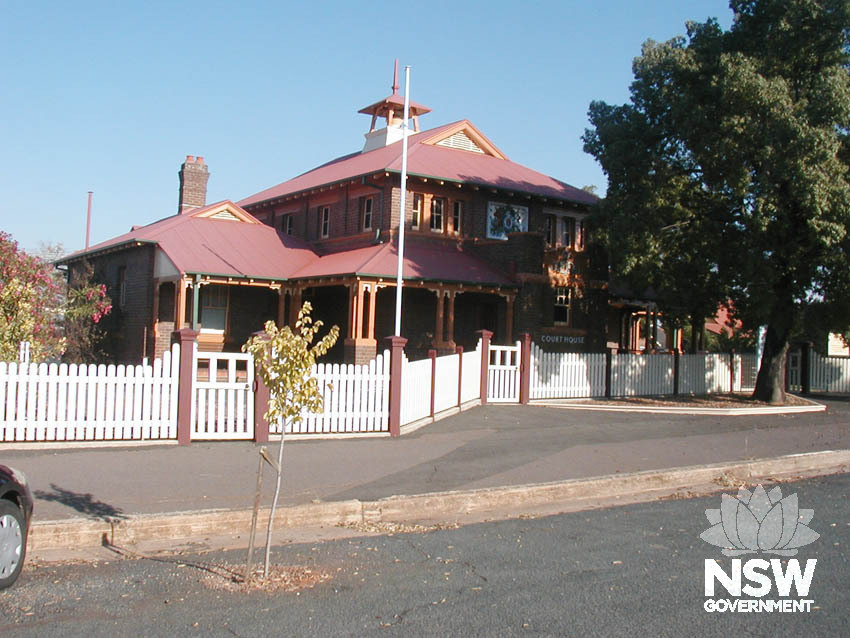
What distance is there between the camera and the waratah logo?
305 inches

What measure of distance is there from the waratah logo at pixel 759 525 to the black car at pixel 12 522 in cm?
574

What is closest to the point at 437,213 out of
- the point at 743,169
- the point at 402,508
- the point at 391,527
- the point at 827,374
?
the point at 743,169

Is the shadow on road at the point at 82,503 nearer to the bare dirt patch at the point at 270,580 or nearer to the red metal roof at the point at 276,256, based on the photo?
the bare dirt patch at the point at 270,580

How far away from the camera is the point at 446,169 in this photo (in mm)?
28047

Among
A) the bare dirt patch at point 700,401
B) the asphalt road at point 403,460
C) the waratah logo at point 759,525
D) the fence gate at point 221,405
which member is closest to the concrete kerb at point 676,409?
the bare dirt patch at point 700,401

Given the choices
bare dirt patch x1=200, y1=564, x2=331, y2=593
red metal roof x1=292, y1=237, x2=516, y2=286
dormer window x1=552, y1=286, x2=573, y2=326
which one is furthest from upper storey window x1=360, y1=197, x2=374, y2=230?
bare dirt patch x1=200, y1=564, x2=331, y2=593

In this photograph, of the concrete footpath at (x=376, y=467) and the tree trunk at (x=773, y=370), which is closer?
the concrete footpath at (x=376, y=467)

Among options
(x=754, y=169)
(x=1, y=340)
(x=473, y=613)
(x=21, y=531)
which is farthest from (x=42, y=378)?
(x=754, y=169)

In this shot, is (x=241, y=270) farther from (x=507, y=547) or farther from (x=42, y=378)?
(x=507, y=547)

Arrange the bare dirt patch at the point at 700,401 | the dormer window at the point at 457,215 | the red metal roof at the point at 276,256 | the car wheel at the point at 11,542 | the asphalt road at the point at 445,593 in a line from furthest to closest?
1. the dormer window at the point at 457,215
2. the red metal roof at the point at 276,256
3. the bare dirt patch at the point at 700,401
4. the car wheel at the point at 11,542
5. the asphalt road at the point at 445,593

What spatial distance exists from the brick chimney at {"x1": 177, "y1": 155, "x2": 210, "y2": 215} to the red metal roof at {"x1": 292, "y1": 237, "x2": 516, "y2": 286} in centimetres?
841

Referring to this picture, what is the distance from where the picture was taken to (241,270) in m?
26.0

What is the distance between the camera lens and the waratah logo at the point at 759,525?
7.73m

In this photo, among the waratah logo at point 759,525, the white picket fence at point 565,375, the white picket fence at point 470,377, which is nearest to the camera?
the waratah logo at point 759,525
